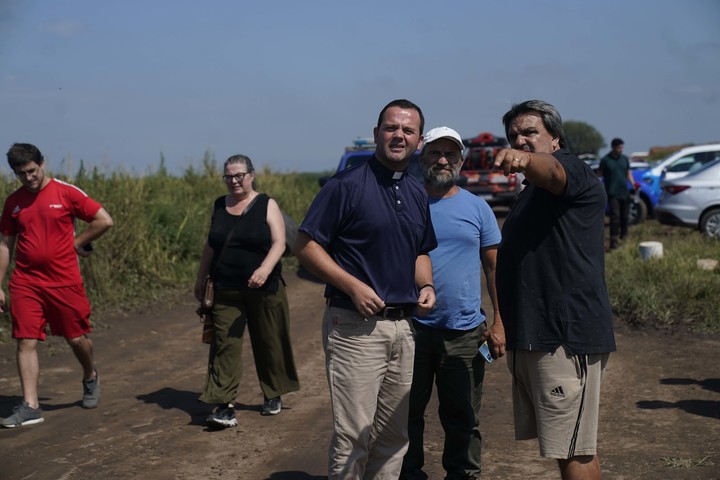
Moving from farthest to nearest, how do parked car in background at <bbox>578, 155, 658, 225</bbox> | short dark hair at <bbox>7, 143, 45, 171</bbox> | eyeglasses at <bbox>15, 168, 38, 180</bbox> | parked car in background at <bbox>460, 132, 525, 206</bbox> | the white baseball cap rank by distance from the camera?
Result: 1. parked car in background at <bbox>460, 132, 525, 206</bbox>
2. parked car in background at <bbox>578, 155, 658, 225</bbox>
3. eyeglasses at <bbox>15, 168, 38, 180</bbox>
4. short dark hair at <bbox>7, 143, 45, 171</bbox>
5. the white baseball cap

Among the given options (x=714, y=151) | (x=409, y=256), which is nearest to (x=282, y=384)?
(x=409, y=256)

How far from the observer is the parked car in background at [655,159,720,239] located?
672 inches

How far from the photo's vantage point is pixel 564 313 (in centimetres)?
405

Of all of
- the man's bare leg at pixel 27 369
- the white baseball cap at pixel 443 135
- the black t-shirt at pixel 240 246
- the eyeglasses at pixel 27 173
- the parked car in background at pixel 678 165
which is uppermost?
the parked car in background at pixel 678 165

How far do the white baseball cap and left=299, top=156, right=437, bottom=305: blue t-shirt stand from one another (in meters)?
0.80

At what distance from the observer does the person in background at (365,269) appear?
14.4 feet

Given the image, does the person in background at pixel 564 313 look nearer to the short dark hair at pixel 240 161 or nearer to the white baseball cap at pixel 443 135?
the white baseball cap at pixel 443 135

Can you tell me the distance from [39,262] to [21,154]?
33.6 inches

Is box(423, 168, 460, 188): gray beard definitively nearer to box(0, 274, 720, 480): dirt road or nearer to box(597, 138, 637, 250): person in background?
box(0, 274, 720, 480): dirt road

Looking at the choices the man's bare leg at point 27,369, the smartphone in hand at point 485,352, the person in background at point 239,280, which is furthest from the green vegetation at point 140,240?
the smartphone in hand at point 485,352

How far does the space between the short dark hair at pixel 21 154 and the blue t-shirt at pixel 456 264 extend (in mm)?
3417

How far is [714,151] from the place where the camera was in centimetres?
2173

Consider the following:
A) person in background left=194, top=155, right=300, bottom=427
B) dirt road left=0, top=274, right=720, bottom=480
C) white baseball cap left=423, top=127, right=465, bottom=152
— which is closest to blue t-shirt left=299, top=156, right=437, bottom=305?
white baseball cap left=423, top=127, right=465, bottom=152

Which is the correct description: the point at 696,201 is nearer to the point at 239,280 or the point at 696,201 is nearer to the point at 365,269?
the point at 239,280
